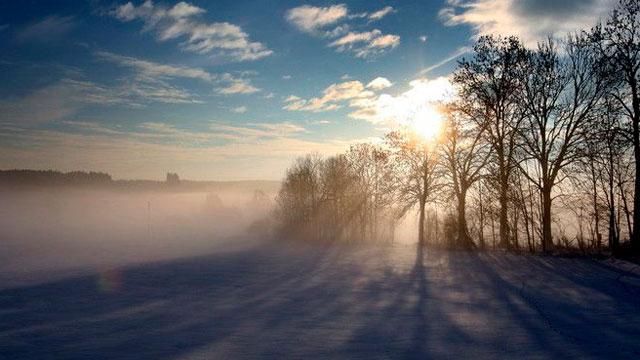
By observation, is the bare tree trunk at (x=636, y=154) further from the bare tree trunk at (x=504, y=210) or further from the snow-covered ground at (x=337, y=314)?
the bare tree trunk at (x=504, y=210)

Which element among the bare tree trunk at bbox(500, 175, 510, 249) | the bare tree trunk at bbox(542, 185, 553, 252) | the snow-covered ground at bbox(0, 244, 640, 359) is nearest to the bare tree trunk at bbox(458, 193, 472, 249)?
the bare tree trunk at bbox(500, 175, 510, 249)

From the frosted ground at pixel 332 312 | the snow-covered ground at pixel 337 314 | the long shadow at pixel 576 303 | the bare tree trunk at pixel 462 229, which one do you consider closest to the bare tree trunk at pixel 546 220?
the frosted ground at pixel 332 312

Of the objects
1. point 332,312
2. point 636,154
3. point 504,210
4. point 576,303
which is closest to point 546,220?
point 504,210

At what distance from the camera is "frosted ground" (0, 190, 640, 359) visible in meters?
10.4

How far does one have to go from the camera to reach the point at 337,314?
1377cm

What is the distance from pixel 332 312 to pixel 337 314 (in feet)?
0.99

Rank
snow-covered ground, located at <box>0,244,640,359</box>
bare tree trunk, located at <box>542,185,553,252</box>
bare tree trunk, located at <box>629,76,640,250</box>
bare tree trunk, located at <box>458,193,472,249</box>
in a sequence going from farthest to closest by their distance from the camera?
1. bare tree trunk, located at <box>458,193,472,249</box>
2. bare tree trunk, located at <box>542,185,553,252</box>
3. bare tree trunk, located at <box>629,76,640,250</box>
4. snow-covered ground, located at <box>0,244,640,359</box>

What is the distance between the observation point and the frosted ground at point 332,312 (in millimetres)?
10430

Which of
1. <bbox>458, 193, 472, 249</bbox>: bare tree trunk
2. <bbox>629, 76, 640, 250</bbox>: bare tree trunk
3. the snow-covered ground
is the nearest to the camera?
the snow-covered ground

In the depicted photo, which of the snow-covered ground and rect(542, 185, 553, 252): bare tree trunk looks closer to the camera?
the snow-covered ground

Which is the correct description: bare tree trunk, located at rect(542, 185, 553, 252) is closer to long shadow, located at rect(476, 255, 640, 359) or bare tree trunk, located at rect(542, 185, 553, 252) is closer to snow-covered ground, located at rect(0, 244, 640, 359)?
long shadow, located at rect(476, 255, 640, 359)

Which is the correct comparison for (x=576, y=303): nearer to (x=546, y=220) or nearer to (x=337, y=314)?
(x=337, y=314)

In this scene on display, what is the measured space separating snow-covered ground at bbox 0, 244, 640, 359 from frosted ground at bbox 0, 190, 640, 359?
0.04 m

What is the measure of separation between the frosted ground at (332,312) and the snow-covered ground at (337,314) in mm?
39
